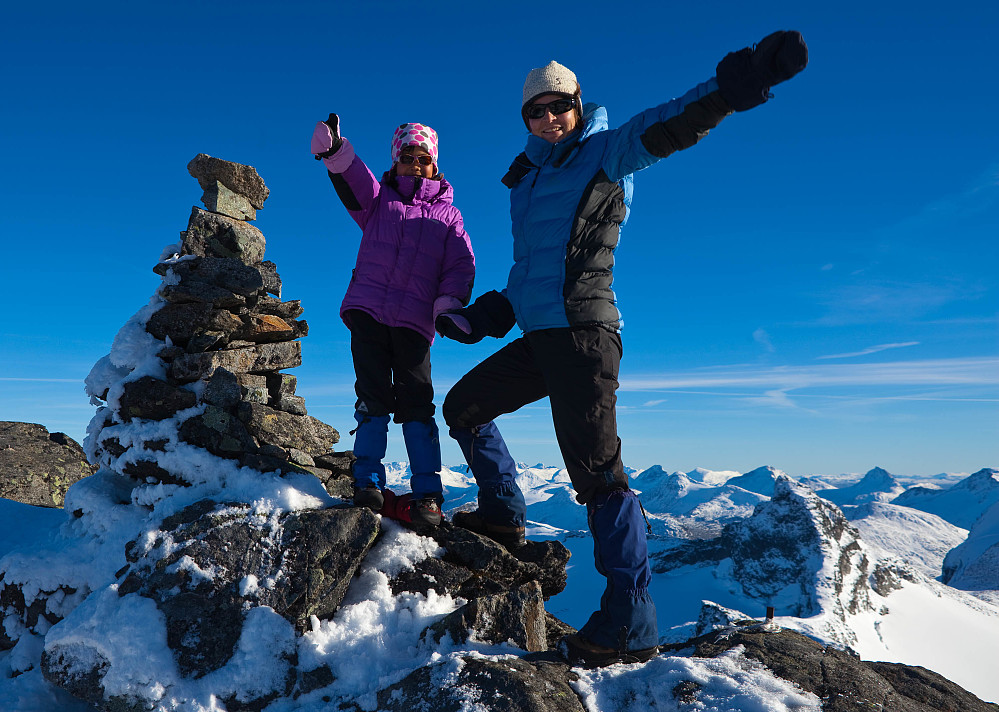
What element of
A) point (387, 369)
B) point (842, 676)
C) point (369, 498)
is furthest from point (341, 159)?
point (842, 676)

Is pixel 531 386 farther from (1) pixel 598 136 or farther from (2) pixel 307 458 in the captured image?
(2) pixel 307 458

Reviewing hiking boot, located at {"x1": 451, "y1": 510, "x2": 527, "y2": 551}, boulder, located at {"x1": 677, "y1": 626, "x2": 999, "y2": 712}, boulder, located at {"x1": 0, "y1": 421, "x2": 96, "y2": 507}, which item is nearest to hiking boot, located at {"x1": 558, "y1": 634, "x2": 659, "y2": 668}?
boulder, located at {"x1": 677, "y1": 626, "x2": 999, "y2": 712}

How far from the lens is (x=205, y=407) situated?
641 cm

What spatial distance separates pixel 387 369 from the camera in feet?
19.8

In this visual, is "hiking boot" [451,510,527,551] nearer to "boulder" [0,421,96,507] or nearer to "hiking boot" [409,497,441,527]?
"hiking boot" [409,497,441,527]

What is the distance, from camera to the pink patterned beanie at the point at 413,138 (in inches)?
241

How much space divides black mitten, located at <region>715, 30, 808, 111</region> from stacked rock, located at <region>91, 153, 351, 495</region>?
566 centimetres

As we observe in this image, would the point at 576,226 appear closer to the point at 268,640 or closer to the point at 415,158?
the point at 415,158

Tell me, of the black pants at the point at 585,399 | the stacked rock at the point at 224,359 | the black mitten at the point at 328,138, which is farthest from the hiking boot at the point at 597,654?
the black mitten at the point at 328,138

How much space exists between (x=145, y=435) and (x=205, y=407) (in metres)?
A: 0.68

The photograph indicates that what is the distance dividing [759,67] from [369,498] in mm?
5123

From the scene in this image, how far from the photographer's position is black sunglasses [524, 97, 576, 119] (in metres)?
4.70

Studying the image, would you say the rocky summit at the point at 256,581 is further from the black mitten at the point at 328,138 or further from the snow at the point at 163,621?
the black mitten at the point at 328,138

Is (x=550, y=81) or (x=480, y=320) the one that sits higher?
(x=550, y=81)
